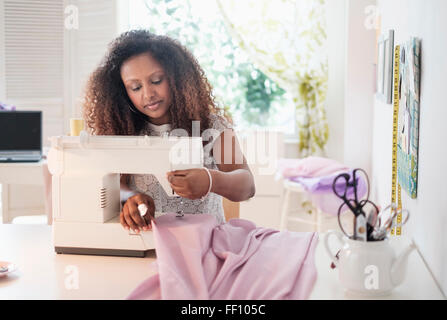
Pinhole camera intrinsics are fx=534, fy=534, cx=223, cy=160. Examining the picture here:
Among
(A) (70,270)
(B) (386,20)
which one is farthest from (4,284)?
(B) (386,20)

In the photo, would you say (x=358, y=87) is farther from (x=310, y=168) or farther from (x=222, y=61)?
(x=222, y=61)

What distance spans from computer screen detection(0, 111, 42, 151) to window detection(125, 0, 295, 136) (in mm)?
1427

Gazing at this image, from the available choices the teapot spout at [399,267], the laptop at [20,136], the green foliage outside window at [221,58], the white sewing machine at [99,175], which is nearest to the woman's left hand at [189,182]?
the white sewing machine at [99,175]

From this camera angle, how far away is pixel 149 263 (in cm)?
129

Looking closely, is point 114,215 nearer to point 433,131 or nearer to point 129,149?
point 129,149

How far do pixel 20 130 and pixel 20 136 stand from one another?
0.12 ft

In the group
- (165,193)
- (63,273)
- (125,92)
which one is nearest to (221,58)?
(125,92)

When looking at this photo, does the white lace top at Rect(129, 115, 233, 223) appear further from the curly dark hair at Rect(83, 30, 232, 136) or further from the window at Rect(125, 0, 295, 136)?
the window at Rect(125, 0, 295, 136)

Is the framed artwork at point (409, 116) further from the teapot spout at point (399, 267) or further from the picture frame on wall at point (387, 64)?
the picture frame on wall at point (387, 64)

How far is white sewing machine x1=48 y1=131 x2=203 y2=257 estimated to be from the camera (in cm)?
132

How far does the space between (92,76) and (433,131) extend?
102 centimetres

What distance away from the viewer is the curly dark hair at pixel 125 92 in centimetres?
157
